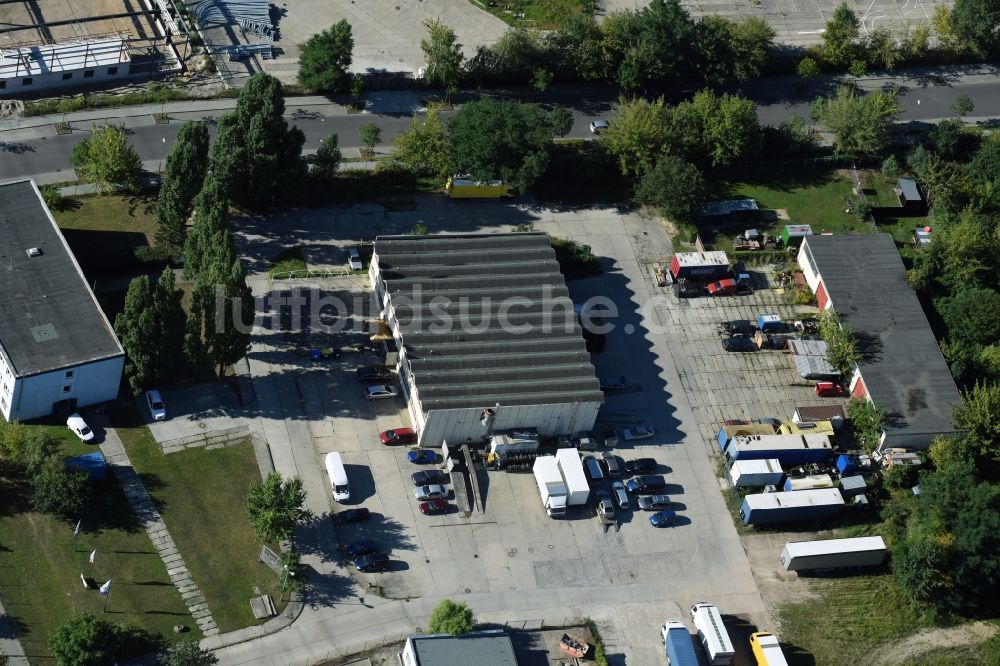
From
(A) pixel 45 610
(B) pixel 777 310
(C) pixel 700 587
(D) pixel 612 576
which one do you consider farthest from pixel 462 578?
(B) pixel 777 310

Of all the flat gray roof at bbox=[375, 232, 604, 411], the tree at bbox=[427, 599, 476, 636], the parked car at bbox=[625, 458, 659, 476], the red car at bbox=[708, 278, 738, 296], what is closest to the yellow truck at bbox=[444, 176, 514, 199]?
the flat gray roof at bbox=[375, 232, 604, 411]

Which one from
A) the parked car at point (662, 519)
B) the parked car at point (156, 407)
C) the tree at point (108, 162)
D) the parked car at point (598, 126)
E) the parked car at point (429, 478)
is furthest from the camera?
the parked car at point (598, 126)

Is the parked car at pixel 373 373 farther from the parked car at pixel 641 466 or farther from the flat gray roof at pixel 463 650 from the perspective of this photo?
the flat gray roof at pixel 463 650

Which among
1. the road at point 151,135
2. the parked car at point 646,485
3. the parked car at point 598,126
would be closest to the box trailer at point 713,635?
the parked car at point 646,485

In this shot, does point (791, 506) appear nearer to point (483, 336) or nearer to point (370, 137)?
point (483, 336)

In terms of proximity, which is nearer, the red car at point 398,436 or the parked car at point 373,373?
the red car at point 398,436
